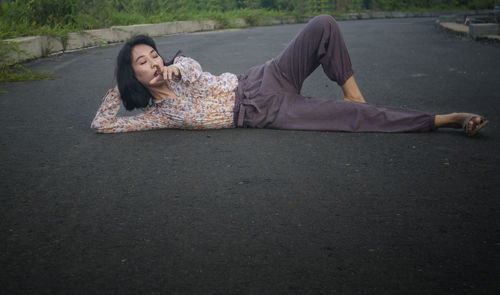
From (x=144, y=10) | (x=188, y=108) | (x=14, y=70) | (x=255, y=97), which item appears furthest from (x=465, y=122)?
(x=144, y=10)

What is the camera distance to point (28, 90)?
514 cm

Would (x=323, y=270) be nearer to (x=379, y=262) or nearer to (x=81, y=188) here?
(x=379, y=262)

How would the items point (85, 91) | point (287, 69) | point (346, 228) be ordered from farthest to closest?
point (85, 91) < point (287, 69) < point (346, 228)

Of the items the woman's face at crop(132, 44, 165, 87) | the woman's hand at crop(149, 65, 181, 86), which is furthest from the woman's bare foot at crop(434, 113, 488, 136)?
the woman's face at crop(132, 44, 165, 87)

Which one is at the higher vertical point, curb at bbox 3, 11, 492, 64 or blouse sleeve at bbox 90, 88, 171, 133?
curb at bbox 3, 11, 492, 64

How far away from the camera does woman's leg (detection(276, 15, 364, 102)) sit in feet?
11.0

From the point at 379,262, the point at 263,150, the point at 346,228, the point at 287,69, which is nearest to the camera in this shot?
the point at 379,262

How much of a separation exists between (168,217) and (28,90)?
3757 mm

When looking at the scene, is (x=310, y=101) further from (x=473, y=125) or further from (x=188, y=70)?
(x=473, y=125)

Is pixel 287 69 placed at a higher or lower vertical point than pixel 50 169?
higher

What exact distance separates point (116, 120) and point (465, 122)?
239 cm

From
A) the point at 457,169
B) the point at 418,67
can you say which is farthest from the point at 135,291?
the point at 418,67

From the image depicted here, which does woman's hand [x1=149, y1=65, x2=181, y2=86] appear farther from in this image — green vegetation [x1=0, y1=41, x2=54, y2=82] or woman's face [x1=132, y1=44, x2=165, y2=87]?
green vegetation [x1=0, y1=41, x2=54, y2=82]

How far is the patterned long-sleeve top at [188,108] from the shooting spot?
11.1ft
